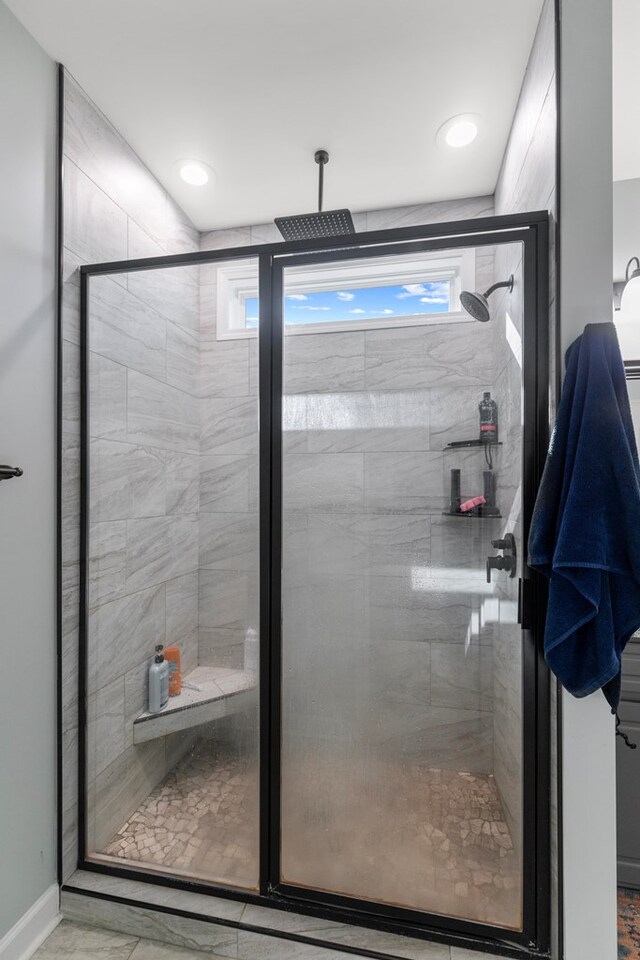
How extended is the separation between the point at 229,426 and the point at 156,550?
0.50 m

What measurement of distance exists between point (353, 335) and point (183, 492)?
75cm

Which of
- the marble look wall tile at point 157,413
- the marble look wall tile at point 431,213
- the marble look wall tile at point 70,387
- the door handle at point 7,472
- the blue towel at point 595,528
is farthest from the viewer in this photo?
the marble look wall tile at point 431,213

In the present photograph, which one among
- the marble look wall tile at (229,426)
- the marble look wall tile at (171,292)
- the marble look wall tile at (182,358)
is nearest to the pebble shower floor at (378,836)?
the marble look wall tile at (229,426)

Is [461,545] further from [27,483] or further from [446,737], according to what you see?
[27,483]

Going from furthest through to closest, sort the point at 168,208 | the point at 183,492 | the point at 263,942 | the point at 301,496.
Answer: the point at 168,208, the point at 183,492, the point at 301,496, the point at 263,942

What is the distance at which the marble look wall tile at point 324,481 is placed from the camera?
139cm

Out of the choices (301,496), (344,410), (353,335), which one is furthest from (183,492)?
(353,335)

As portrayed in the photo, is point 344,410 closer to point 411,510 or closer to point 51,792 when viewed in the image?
point 411,510

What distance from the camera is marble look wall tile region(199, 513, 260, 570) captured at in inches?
57.2

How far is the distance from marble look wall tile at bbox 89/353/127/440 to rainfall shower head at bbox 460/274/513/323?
113 cm

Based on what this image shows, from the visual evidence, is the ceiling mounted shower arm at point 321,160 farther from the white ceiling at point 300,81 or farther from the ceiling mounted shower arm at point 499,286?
the ceiling mounted shower arm at point 499,286

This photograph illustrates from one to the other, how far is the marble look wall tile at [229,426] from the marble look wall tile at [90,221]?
25.6 inches

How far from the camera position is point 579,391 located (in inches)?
42.8

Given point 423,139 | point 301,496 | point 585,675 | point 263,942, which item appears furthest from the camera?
point 423,139
